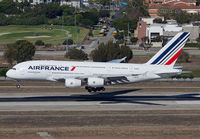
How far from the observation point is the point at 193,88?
247ft

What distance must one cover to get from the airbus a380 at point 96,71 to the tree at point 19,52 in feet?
162

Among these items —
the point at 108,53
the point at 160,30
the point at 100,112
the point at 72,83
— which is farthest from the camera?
the point at 160,30

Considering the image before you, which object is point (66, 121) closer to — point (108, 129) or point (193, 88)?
point (108, 129)

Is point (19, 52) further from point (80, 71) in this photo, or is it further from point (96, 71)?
point (96, 71)

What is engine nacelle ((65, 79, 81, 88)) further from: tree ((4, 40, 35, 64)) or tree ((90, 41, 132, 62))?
tree ((4, 40, 35, 64))

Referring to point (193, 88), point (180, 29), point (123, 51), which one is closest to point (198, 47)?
point (180, 29)

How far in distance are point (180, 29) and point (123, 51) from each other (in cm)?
6477

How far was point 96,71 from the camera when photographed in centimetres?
6169

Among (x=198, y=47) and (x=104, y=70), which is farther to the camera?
(x=198, y=47)

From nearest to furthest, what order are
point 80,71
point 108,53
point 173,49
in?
point 80,71, point 173,49, point 108,53

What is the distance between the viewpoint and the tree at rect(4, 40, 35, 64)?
359 feet

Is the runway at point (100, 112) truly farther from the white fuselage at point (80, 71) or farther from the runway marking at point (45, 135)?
the white fuselage at point (80, 71)

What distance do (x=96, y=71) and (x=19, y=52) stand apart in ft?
179

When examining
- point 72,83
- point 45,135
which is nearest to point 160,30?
point 72,83
